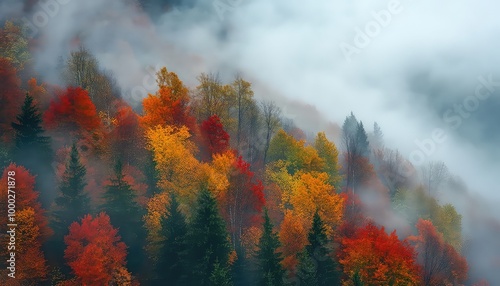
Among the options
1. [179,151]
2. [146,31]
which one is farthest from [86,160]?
[146,31]

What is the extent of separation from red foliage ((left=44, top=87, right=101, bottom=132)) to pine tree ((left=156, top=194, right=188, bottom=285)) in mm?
21167

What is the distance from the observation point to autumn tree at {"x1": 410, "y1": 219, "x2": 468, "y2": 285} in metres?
57.5

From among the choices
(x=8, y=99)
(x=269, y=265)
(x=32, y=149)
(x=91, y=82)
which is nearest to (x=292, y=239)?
(x=269, y=265)

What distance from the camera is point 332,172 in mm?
71062

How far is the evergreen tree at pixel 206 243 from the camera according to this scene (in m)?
37.2

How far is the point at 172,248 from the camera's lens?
38.0 metres

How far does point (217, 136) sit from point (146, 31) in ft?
405

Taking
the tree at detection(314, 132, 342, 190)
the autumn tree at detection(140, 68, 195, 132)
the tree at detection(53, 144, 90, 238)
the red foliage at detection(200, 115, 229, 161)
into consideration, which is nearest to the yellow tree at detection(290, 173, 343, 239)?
the red foliage at detection(200, 115, 229, 161)

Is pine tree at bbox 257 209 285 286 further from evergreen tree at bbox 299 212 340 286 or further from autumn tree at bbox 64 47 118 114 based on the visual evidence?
autumn tree at bbox 64 47 118 114

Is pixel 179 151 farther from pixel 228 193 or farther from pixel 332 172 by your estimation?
pixel 332 172

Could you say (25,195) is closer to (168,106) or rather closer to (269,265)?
(168,106)

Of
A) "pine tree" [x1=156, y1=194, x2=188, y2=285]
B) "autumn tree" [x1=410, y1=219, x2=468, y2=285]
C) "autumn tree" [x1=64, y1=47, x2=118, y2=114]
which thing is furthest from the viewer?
"autumn tree" [x1=64, y1=47, x2=118, y2=114]

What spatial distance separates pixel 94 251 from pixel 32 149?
16.7m

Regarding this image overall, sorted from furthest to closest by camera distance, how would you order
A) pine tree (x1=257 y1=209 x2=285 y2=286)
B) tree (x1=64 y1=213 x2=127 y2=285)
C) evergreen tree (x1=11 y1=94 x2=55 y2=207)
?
1. evergreen tree (x1=11 y1=94 x2=55 y2=207)
2. pine tree (x1=257 y1=209 x2=285 y2=286)
3. tree (x1=64 y1=213 x2=127 y2=285)
